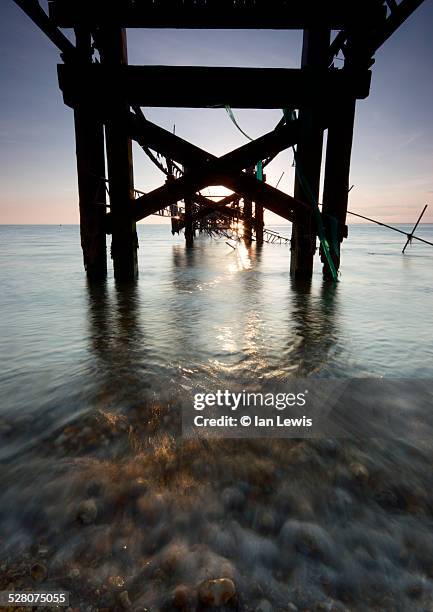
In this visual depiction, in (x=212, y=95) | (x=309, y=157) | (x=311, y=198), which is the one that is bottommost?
(x=311, y=198)

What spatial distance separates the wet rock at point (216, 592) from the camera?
93 cm

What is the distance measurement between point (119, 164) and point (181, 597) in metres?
5.55

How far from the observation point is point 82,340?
3.15 metres

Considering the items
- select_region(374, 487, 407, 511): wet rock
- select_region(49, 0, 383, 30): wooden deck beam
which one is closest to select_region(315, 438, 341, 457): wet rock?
select_region(374, 487, 407, 511): wet rock

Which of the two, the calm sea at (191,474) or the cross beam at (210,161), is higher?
the cross beam at (210,161)

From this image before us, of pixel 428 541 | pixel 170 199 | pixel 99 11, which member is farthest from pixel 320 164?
pixel 428 541

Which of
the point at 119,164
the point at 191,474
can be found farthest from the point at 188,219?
the point at 191,474

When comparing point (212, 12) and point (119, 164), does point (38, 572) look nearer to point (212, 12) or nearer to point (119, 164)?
point (119, 164)

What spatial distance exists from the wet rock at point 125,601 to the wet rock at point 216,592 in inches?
8.1

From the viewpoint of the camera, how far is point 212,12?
4492 mm

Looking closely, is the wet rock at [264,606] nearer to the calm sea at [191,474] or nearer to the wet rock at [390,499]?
the calm sea at [191,474]

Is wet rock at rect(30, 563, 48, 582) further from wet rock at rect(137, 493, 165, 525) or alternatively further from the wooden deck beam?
the wooden deck beam

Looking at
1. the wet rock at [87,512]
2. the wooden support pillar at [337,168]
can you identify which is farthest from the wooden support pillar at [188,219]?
the wet rock at [87,512]

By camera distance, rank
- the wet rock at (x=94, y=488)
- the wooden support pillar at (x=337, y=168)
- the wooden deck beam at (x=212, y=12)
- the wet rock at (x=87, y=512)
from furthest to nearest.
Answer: the wooden support pillar at (x=337, y=168) < the wooden deck beam at (x=212, y=12) < the wet rock at (x=94, y=488) < the wet rock at (x=87, y=512)
